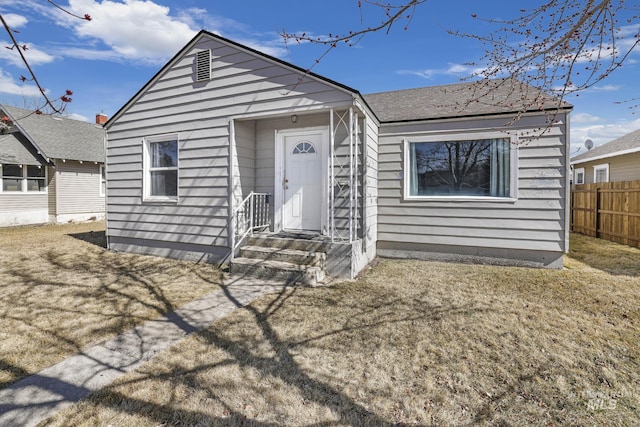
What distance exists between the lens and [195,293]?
485 cm

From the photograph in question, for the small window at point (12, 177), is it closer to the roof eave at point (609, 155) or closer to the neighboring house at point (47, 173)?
the neighboring house at point (47, 173)

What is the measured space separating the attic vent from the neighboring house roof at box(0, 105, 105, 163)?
10399 mm

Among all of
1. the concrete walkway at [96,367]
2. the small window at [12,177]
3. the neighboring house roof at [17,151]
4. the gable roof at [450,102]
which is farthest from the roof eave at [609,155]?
the small window at [12,177]

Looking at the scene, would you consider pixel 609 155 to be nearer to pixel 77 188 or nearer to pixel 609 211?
pixel 609 211

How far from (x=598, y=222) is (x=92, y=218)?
1992 cm

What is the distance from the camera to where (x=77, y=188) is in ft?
49.3

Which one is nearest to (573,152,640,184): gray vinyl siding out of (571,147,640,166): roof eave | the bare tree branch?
(571,147,640,166): roof eave

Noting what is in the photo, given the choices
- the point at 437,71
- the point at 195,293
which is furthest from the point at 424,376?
the point at 437,71

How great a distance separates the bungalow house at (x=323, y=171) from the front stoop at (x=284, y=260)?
0.09ft

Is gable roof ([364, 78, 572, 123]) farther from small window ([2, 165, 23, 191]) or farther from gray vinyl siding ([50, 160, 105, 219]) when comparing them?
small window ([2, 165, 23, 191])

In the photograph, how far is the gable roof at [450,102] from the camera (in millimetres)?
6180

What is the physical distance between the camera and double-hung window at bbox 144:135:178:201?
7285 millimetres

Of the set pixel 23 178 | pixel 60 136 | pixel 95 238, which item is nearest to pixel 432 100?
pixel 95 238
